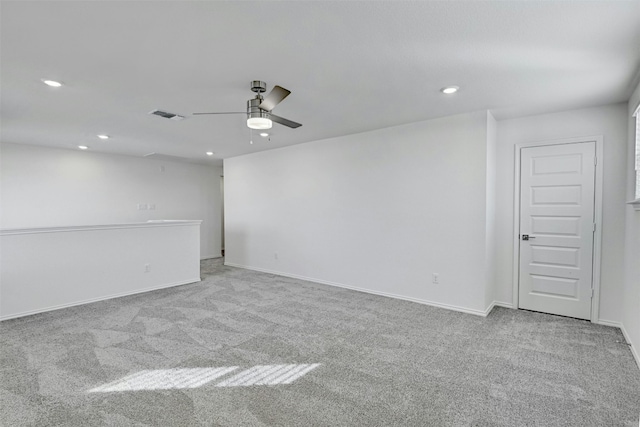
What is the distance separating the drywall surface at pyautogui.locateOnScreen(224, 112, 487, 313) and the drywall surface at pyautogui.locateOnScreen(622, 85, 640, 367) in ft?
4.13

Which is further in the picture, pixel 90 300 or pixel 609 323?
pixel 90 300

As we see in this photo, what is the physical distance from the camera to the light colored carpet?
78.1 inches

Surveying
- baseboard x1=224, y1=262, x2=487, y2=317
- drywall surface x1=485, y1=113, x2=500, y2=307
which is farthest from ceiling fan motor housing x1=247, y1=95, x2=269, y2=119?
baseboard x1=224, y1=262, x2=487, y2=317

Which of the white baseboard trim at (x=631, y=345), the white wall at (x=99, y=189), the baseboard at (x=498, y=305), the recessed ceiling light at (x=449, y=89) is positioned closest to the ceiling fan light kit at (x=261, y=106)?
the recessed ceiling light at (x=449, y=89)

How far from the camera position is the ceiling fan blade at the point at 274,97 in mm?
2504

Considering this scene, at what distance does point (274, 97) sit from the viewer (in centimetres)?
262

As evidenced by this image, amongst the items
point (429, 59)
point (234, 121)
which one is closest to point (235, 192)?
point (234, 121)

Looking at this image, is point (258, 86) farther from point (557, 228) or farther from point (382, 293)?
point (557, 228)

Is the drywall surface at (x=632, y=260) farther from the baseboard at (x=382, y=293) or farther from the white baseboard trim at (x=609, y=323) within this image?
the baseboard at (x=382, y=293)

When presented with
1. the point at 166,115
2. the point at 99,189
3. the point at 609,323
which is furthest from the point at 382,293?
the point at 99,189

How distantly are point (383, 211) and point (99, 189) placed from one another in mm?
5703

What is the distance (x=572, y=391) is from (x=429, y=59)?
2650 mm

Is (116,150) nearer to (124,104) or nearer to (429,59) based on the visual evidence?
(124,104)

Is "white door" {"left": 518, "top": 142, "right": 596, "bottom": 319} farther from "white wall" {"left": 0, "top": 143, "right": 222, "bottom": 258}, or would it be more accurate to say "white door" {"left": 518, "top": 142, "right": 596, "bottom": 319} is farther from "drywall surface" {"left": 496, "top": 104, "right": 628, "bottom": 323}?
"white wall" {"left": 0, "top": 143, "right": 222, "bottom": 258}
